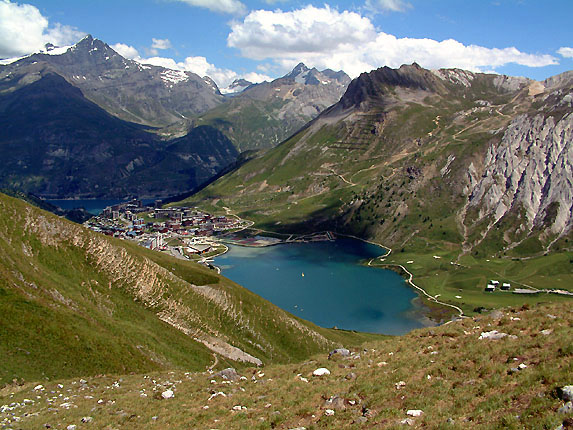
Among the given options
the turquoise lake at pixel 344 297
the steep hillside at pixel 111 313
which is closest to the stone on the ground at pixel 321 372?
the steep hillside at pixel 111 313

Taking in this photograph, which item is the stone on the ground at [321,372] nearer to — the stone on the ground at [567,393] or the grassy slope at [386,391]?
the grassy slope at [386,391]

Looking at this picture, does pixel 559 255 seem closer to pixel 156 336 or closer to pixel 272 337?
pixel 272 337

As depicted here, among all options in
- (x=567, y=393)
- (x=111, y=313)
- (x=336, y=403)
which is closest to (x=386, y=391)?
(x=336, y=403)

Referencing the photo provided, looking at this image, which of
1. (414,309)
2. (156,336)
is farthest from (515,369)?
(414,309)

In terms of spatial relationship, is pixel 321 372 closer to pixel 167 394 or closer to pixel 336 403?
pixel 336 403

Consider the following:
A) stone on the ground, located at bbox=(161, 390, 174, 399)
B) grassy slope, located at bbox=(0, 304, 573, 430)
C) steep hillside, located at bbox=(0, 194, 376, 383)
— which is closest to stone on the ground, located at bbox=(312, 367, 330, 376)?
grassy slope, located at bbox=(0, 304, 573, 430)

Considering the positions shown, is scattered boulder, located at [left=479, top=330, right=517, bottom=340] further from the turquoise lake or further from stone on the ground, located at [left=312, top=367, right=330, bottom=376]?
the turquoise lake
